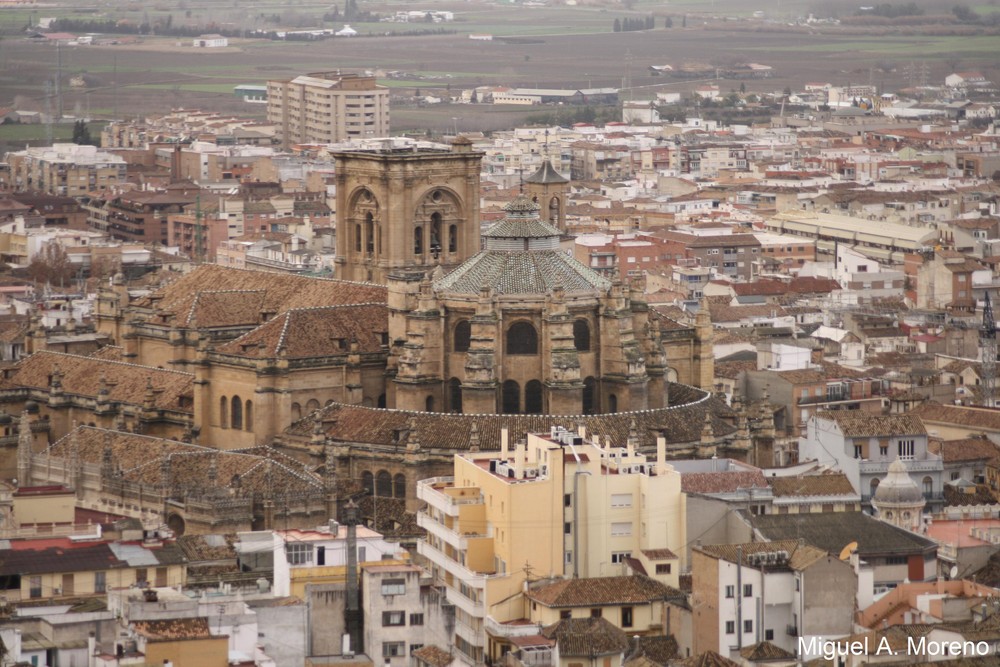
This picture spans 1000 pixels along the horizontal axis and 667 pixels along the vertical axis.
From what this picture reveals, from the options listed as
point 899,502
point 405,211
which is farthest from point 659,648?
point 405,211

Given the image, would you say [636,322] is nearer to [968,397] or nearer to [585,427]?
[585,427]

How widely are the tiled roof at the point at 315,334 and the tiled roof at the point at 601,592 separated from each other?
988 inches

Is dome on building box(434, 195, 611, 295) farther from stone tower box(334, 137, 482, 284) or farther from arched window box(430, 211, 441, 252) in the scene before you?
arched window box(430, 211, 441, 252)

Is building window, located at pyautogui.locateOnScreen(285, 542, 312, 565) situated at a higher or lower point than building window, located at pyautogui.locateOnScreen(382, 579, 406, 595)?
higher

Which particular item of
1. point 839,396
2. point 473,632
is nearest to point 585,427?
point 473,632

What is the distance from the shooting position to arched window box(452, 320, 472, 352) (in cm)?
10644

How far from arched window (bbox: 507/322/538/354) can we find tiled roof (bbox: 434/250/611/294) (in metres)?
1.10

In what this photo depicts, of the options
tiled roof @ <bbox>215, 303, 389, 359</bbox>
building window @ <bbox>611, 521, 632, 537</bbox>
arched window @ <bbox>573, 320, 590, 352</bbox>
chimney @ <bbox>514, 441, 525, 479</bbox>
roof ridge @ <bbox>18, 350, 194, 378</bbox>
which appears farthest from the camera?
roof ridge @ <bbox>18, 350, 194, 378</bbox>

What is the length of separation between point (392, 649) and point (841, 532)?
596 inches

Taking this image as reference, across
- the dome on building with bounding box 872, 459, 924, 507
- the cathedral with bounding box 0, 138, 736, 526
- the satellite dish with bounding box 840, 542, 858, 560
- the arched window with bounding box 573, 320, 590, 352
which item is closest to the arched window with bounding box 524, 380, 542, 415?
the cathedral with bounding box 0, 138, 736, 526

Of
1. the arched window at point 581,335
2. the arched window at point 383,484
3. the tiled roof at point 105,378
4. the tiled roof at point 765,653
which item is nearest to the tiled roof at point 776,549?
the tiled roof at point 765,653

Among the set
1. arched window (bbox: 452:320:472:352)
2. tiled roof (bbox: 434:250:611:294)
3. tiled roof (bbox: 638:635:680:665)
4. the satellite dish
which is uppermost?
tiled roof (bbox: 434:250:611:294)

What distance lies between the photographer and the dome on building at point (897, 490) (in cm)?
9650

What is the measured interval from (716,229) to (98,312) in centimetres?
7043
